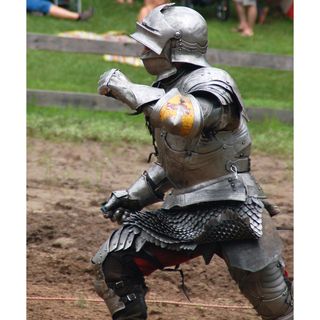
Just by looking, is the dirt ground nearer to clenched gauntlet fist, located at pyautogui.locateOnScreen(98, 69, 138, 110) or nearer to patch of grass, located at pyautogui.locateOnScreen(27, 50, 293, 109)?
clenched gauntlet fist, located at pyautogui.locateOnScreen(98, 69, 138, 110)

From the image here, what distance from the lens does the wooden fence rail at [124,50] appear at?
1177 centimetres

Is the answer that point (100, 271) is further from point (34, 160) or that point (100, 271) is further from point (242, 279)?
point (34, 160)

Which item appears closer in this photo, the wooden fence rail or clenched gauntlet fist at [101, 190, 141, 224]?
clenched gauntlet fist at [101, 190, 141, 224]

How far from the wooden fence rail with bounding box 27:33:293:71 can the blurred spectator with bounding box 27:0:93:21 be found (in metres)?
4.29

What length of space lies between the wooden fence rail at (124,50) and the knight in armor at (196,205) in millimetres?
6877

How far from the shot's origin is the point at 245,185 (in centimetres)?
486

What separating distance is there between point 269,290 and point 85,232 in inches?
114

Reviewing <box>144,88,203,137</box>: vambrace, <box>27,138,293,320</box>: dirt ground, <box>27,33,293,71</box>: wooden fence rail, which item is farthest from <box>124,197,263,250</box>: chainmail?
<box>27,33,293,71</box>: wooden fence rail

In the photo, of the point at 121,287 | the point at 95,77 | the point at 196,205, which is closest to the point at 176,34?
the point at 196,205

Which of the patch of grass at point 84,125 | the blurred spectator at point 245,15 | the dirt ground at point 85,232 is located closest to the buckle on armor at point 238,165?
the dirt ground at point 85,232

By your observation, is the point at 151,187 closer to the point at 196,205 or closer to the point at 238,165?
the point at 196,205

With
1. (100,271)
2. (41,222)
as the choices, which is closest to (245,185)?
(100,271)

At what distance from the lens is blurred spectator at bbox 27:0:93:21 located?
16.1 meters

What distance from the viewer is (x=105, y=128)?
10898 mm
